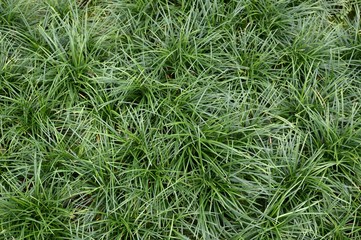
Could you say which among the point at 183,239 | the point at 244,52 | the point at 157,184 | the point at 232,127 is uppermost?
the point at 244,52

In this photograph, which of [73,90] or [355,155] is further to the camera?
[73,90]

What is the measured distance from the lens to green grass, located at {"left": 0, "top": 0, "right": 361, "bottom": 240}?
258 cm

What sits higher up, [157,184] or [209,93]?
Answer: [209,93]

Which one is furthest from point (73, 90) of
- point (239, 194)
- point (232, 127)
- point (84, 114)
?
point (239, 194)

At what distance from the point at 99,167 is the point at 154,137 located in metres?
0.39

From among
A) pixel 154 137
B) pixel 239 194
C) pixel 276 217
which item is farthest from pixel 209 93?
pixel 276 217

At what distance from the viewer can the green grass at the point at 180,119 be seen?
258cm

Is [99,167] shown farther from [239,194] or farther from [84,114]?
[239,194]

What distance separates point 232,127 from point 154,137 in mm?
493

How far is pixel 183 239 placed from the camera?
250 cm

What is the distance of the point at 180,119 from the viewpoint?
2.78 m

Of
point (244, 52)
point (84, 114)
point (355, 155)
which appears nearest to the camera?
point (355, 155)

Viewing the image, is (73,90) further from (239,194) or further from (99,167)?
(239,194)

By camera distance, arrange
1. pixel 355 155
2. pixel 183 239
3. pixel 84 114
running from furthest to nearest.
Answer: pixel 84 114 → pixel 355 155 → pixel 183 239
